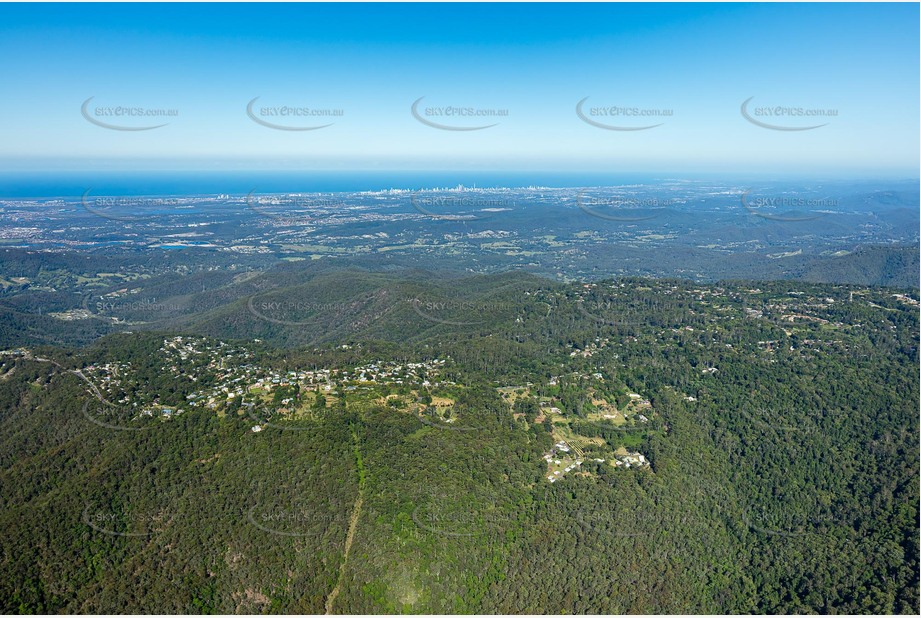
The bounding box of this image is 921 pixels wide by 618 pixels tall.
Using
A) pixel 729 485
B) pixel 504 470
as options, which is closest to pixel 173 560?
pixel 504 470

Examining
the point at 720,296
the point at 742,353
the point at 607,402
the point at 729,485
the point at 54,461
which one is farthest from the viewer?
the point at 720,296

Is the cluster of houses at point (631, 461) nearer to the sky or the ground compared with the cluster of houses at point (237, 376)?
nearer to the ground

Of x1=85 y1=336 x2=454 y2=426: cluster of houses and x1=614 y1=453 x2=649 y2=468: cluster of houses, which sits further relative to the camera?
x1=85 y1=336 x2=454 y2=426: cluster of houses

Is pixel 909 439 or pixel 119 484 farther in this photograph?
pixel 909 439

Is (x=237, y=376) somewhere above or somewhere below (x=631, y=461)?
above

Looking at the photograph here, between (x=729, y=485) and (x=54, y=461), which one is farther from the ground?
(x=54, y=461)

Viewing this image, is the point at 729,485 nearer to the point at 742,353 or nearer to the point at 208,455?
the point at 742,353

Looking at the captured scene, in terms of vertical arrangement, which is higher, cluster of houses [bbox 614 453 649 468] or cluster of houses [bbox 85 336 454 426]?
cluster of houses [bbox 85 336 454 426]

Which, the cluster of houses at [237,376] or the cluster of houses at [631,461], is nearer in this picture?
the cluster of houses at [631,461]

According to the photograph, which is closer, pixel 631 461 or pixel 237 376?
pixel 631 461

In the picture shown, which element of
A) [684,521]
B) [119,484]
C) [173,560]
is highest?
[119,484]

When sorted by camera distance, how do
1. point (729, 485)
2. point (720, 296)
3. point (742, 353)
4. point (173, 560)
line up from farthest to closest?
point (720, 296), point (742, 353), point (729, 485), point (173, 560)
